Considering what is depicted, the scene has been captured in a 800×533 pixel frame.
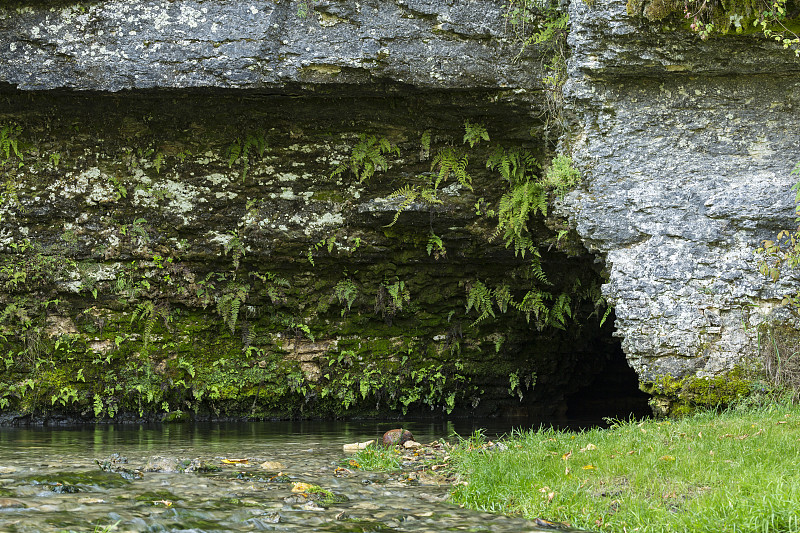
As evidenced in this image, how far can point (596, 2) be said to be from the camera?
7328 millimetres

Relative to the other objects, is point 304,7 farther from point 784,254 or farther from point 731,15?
point 784,254

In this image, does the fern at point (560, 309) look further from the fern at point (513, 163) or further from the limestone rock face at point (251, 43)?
the limestone rock face at point (251, 43)

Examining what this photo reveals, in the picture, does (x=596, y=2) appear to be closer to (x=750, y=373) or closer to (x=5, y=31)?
(x=750, y=373)

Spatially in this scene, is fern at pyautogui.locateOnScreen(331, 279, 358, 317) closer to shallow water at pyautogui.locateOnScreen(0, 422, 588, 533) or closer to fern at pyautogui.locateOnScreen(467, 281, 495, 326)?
fern at pyautogui.locateOnScreen(467, 281, 495, 326)

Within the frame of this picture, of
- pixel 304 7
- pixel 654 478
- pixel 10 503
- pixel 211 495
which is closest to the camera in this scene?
pixel 10 503

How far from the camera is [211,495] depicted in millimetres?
4547

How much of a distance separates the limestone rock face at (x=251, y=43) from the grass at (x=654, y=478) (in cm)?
507

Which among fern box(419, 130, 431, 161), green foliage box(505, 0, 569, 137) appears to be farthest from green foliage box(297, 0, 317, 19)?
green foliage box(505, 0, 569, 137)

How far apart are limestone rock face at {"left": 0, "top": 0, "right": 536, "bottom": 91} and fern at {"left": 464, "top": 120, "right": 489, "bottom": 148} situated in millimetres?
969

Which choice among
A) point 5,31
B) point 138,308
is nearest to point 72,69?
point 5,31

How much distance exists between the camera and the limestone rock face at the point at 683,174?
293 inches

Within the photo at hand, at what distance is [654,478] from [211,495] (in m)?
3.11

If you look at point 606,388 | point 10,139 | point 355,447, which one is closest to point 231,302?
point 10,139

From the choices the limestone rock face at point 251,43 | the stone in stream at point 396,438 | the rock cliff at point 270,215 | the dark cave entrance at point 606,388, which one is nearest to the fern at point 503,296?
the rock cliff at point 270,215
